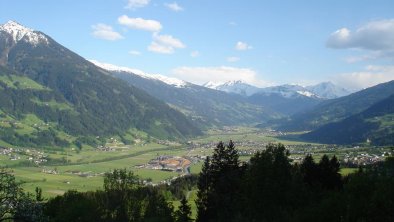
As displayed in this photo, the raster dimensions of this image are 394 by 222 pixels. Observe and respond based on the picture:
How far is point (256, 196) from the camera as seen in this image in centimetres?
6344

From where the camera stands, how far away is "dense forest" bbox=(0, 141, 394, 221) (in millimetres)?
37750

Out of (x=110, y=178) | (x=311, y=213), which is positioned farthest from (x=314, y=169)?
(x=110, y=178)

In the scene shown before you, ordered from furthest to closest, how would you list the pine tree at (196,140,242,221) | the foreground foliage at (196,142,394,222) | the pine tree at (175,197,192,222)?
the pine tree at (175,197,192,222) → the pine tree at (196,140,242,221) → the foreground foliage at (196,142,394,222)

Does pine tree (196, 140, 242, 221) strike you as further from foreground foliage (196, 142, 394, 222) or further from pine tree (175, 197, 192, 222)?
pine tree (175, 197, 192, 222)

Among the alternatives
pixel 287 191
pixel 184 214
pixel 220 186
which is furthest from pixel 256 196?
pixel 184 214

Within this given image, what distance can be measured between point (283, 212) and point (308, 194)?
413 inches

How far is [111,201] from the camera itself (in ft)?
338

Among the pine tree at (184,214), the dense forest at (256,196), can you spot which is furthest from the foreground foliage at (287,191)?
the pine tree at (184,214)

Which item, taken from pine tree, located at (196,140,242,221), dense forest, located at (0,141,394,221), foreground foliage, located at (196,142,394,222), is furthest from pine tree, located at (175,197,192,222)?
foreground foliage, located at (196,142,394,222)

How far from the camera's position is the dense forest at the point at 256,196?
37750mm

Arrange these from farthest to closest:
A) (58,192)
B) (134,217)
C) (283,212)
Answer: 1. (58,192)
2. (134,217)
3. (283,212)

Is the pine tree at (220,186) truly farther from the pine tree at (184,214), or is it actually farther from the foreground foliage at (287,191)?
the pine tree at (184,214)

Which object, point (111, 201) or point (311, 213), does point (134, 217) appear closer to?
point (111, 201)

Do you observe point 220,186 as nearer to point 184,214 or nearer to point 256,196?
point 184,214
